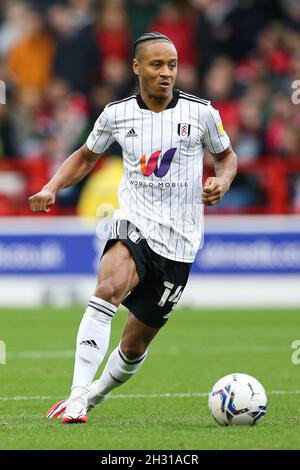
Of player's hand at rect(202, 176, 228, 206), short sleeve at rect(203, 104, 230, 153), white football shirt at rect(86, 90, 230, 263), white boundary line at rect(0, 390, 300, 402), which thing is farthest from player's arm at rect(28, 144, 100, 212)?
white boundary line at rect(0, 390, 300, 402)

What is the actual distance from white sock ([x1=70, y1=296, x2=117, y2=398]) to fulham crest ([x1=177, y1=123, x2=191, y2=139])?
1163 mm

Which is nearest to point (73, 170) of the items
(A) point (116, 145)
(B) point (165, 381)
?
(B) point (165, 381)

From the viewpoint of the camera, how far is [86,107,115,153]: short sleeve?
24.4 feet

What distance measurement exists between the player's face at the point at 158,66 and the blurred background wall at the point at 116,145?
384 inches

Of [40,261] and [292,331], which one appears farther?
[40,261]

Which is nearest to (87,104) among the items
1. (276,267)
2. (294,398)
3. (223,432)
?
(276,267)

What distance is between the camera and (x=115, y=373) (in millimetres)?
7562

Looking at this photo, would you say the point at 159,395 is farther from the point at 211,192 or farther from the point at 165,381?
the point at 211,192

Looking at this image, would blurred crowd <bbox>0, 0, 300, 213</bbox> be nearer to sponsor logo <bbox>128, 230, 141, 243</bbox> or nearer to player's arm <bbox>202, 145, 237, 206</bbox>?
player's arm <bbox>202, 145, 237, 206</bbox>

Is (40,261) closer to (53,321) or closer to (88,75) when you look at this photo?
(53,321)

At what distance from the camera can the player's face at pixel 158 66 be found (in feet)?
23.5

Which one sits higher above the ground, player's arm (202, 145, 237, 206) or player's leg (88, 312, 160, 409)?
player's arm (202, 145, 237, 206)

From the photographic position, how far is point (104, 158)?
1747 centimetres
